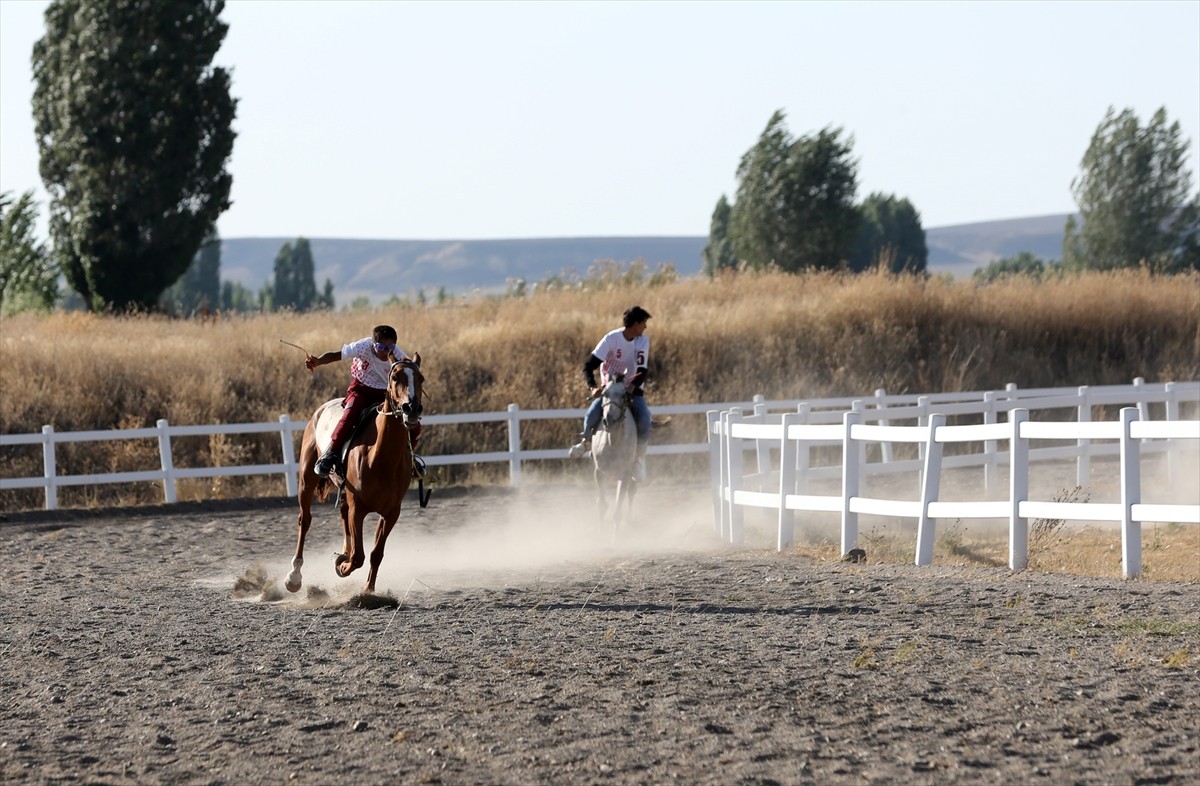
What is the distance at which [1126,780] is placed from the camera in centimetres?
619

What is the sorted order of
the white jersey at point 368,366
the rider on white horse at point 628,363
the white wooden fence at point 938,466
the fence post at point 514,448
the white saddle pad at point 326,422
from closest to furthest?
the white wooden fence at point 938,466, the white jersey at point 368,366, the white saddle pad at point 326,422, the rider on white horse at point 628,363, the fence post at point 514,448

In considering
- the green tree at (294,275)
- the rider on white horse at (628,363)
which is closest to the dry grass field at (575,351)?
the rider on white horse at (628,363)

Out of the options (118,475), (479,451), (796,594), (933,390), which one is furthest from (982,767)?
(933,390)

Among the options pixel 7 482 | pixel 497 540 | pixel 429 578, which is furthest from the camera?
pixel 7 482

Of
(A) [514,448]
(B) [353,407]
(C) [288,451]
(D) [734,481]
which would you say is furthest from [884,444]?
(B) [353,407]

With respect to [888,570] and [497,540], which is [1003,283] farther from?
Answer: [888,570]

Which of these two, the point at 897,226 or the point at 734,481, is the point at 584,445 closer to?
the point at 734,481

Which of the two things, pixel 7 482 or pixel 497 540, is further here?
pixel 7 482

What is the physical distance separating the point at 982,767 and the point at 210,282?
440 feet

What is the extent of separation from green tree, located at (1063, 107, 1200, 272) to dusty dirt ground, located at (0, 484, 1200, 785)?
62.5 metres

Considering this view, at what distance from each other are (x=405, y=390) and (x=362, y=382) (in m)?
1.18

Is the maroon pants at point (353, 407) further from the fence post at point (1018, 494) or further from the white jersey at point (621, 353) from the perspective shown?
the fence post at point (1018, 494)

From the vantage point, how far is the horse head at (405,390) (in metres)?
11.8

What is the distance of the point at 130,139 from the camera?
44000mm
